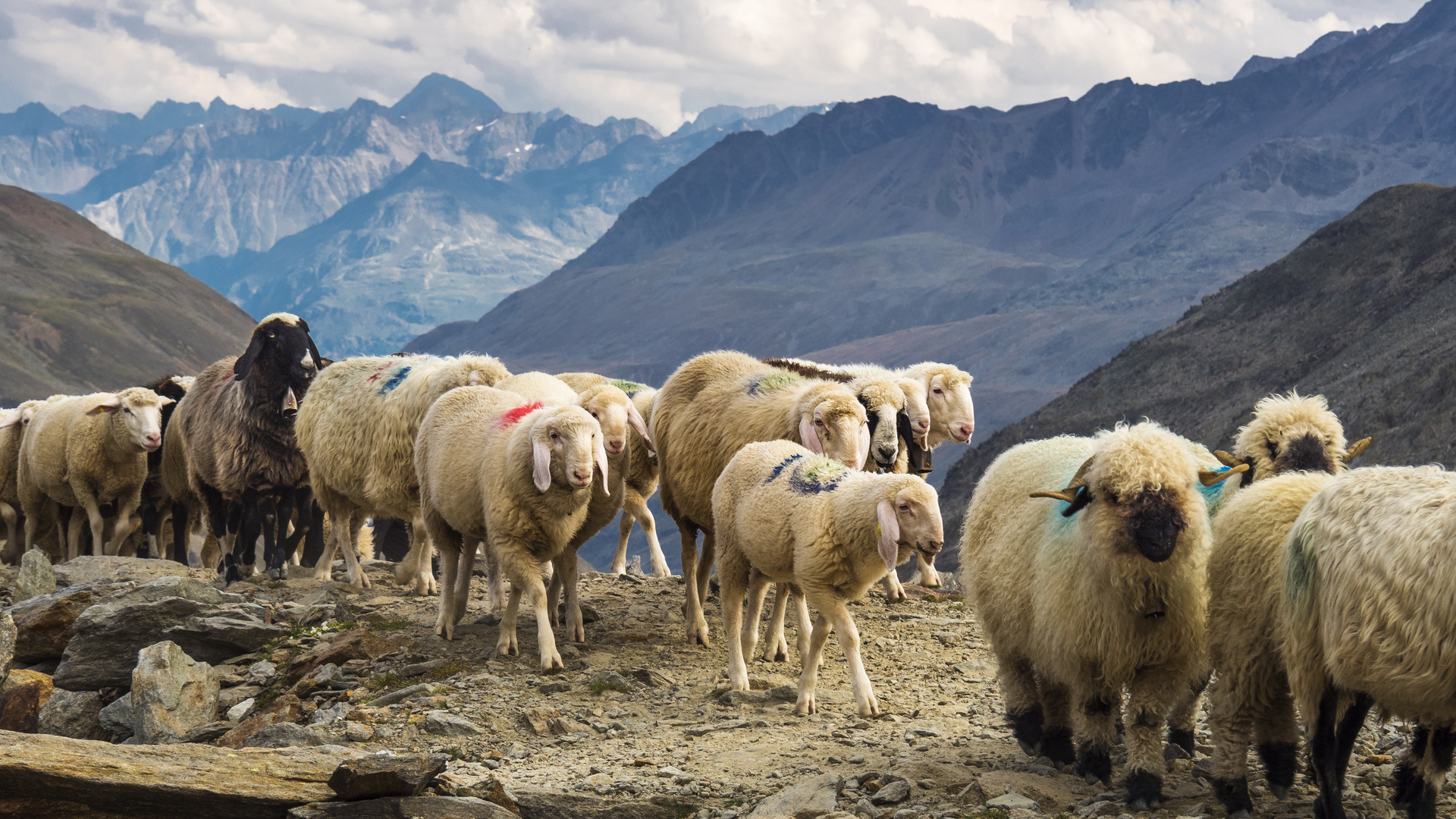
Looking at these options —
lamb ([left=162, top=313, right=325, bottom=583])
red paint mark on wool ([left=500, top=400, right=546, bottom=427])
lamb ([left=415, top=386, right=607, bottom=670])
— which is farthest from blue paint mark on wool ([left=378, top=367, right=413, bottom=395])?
red paint mark on wool ([left=500, top=400, right=546, bottom=427])

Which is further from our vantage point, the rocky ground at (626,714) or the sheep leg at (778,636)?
the sheep leg at (778,636)

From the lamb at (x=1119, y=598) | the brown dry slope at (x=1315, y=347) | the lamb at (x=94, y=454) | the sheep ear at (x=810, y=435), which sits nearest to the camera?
the lamb at (x=1119, y=598)

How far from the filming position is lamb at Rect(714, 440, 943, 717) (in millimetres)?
8156

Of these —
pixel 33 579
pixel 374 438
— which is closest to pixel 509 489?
pixel 374 438

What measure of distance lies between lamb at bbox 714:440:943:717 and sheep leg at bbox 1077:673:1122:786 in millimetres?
1378

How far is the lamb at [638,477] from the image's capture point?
1238cm

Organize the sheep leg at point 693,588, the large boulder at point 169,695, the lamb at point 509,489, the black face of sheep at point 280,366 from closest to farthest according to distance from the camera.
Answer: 1. the large boulder at point 169,695
2. the lamb at point 509,489
3. the sheep leg at point 693,588
4. the black face of sheep at point 280,366

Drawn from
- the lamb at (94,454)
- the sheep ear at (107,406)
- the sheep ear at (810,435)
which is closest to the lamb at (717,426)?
the sheep ear at (810,435)

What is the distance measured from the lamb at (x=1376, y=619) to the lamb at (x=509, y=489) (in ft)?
17.0

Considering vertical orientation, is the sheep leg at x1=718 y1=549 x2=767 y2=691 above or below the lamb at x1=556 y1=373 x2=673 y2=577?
below

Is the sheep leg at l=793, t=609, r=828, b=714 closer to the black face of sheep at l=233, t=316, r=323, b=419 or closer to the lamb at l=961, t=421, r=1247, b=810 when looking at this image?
the lamb at l=961, t=421, r=1247, b=810

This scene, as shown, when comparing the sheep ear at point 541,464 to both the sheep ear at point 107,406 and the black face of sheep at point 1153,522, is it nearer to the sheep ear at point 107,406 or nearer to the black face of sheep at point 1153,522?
the black face of sheep at point 1153,522

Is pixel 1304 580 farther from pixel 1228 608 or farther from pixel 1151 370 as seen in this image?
pixel 1151 370

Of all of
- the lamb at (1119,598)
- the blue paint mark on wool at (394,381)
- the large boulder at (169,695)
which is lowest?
the large boulder at (169,695)
